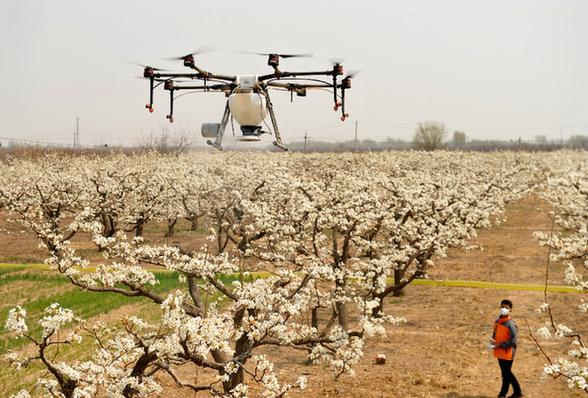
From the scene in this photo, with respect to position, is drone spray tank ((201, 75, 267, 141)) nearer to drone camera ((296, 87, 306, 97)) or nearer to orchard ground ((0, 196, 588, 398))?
drone camera ((296, 87, 306, 97))

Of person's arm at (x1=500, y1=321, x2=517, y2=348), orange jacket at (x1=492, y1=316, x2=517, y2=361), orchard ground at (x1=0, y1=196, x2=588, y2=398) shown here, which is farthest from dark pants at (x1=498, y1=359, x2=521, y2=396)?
orchard ground at (x1=0, y1=196, x2=588, y2=398)

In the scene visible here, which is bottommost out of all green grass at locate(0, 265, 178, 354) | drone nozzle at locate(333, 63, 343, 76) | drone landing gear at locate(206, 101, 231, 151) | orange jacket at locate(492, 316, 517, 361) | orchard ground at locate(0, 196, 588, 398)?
green grass at locate(0, 265, 178, 354)

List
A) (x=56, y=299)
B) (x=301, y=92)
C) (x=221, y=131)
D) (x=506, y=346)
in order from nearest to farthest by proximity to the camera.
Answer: (x=221, y=131) < (x=506, y=346) < (x=301, y=92) < (x=56, y=299)

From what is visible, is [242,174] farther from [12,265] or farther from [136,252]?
[136,252]

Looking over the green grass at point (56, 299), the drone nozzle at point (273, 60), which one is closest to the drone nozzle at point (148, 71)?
the drone nozzle at point (273, 60)

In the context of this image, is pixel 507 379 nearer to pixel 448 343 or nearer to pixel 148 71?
pixel 448 343

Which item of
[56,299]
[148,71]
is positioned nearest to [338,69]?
[148,71]

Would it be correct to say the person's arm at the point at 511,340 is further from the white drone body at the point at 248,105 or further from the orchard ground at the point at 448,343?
the white drone body at the point at 248,105
